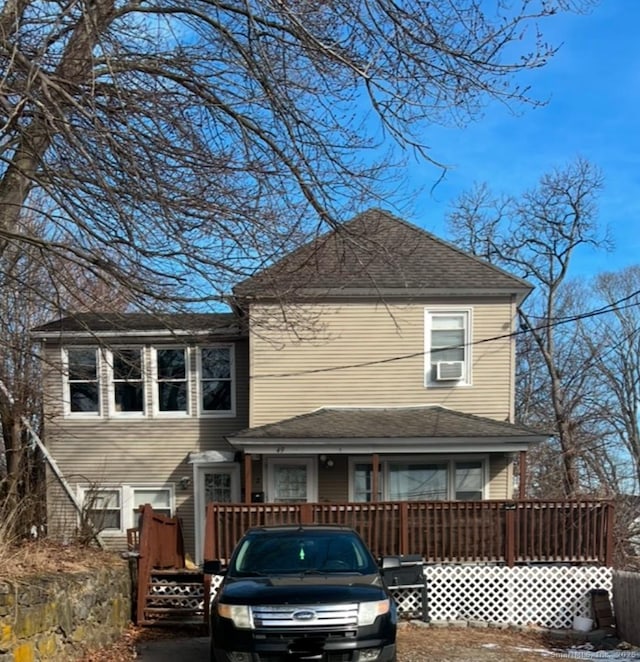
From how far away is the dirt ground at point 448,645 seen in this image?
845cm

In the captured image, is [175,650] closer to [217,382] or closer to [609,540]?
[609,540]

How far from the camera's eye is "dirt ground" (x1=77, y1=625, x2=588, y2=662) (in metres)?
8.45

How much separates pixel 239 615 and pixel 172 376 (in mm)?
11678

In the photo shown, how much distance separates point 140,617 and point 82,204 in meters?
6.17

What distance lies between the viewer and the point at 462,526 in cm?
1203

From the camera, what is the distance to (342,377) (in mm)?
16266

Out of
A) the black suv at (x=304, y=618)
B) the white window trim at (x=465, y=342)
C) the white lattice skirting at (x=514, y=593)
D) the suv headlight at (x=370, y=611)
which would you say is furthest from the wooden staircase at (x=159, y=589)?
the white window trim at (x=465, y=342)

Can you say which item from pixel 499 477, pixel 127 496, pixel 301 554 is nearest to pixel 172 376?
pixel 127 496

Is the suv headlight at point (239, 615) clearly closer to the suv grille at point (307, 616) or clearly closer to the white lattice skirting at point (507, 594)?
the suv grille at point (307, 616)

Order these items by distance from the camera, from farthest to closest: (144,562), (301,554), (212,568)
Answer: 1. (144,562)
2. (212,568)
3. (301,554)

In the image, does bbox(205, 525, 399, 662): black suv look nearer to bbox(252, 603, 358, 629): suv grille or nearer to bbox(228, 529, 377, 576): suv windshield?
bbox(252, 603, 358, 629): suv grille

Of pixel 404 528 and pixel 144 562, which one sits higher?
pixel 404 528

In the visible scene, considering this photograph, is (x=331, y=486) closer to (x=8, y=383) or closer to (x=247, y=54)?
(x=8, y=383)

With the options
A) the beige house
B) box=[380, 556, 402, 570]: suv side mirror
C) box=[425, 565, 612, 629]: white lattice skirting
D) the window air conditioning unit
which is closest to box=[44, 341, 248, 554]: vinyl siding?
the beige house
